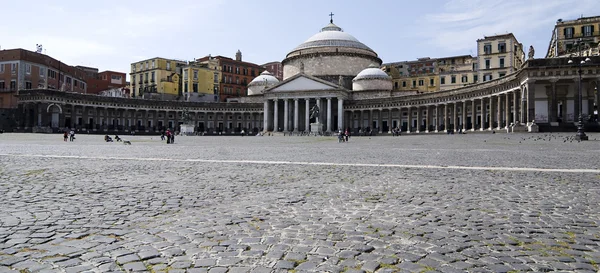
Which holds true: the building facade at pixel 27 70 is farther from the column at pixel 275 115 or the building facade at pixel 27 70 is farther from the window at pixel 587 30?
the window at pixel 587 30

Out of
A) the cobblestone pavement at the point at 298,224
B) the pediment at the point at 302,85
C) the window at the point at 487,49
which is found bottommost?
the cobblestone pavement at the point at 298,224

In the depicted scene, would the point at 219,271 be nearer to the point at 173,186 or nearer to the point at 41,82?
the point at 173,186

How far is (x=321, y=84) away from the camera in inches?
2980

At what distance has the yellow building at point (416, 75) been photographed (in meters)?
81.1

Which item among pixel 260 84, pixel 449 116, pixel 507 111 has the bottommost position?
pixel 507 111

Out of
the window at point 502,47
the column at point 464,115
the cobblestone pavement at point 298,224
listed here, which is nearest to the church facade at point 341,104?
the column at point 464,115

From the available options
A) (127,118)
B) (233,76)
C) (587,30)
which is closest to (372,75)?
(587,30)

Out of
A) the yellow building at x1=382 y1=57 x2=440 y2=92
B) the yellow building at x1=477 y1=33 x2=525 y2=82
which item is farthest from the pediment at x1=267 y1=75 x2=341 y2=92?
the yellow building at x1=477 y1=33 x2=525 y2=82

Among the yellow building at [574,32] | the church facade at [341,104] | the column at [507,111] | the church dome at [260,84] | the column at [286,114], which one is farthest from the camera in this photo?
the church dome at [260,84]

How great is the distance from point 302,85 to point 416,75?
81.1 ft

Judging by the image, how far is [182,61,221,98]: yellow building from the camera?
8806cm

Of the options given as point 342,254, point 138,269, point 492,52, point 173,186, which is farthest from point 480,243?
point 492,52

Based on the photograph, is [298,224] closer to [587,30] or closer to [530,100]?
[530,100]

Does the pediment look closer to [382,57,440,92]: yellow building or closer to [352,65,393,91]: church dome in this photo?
[352,65,393,91]: church dome
